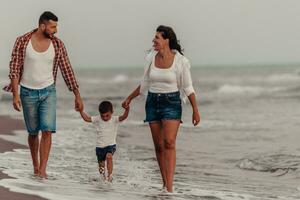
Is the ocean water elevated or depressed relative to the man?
depressed

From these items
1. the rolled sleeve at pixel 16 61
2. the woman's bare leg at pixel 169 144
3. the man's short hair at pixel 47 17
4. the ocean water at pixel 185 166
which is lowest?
the ocean water at pixel 185 166

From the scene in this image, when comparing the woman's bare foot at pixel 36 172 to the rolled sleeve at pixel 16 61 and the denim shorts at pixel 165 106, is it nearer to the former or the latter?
the rolled sleeve at pixel 16 61

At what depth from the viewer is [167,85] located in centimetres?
653

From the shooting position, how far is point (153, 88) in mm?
6594

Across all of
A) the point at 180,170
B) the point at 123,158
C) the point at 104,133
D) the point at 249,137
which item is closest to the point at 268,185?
the point at 180,170

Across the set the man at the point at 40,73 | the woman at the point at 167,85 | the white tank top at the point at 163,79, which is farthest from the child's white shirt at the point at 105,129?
the white tank top at the point at 163,79

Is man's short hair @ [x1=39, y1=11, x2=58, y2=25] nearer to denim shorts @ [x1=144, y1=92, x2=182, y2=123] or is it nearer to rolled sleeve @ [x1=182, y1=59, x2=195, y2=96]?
denim shorts @ [x1=144, y1=92, x2=182, y2=123]

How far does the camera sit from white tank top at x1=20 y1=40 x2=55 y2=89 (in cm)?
657

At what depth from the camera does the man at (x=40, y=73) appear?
6.56 m

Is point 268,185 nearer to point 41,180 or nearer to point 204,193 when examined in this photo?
point 204,193

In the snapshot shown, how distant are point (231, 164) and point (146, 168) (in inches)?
63.9

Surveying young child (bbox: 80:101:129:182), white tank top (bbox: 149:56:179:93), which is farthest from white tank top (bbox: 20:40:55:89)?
white tank top (bbox: 149:56:179:93)

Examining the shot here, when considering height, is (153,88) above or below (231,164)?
above

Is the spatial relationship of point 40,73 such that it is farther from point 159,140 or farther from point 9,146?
point 9,146
